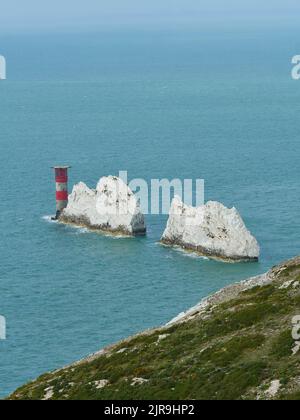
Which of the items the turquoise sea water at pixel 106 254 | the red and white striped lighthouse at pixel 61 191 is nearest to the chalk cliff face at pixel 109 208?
the turquoise sea water at pixel 106 254

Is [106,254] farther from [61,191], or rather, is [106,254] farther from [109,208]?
[61,191]

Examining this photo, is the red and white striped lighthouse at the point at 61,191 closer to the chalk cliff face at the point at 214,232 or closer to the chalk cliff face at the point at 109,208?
the chalk cliff face at the point at 109,208

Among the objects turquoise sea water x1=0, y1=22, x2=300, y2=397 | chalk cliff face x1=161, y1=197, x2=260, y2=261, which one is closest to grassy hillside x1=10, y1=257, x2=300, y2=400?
turquoise sea water x1=0, y1=22, x2=300, y2=397

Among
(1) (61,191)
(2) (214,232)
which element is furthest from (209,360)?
(1) (61,191)

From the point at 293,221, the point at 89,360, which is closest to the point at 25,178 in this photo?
the point at 293,221

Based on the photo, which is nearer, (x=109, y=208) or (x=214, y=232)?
(x=214, y=232)

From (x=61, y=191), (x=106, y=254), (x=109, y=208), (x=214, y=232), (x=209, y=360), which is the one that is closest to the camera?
(x=209, y=360)
